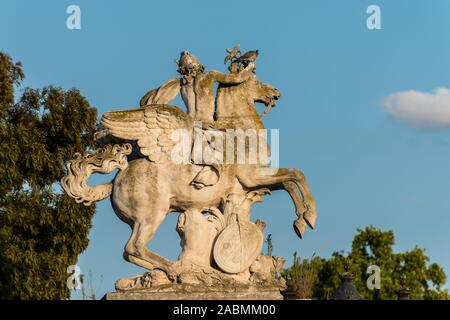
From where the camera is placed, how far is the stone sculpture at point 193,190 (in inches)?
715

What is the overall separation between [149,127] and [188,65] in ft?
3.82

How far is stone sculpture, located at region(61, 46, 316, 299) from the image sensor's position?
18.2 metres

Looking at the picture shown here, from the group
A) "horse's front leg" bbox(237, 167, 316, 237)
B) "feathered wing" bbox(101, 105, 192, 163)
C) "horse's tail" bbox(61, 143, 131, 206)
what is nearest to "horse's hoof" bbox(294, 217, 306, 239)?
"horse's front leg" bbox(237, 167, 316, 237)

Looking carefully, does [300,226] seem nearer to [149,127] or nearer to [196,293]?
[196,293]

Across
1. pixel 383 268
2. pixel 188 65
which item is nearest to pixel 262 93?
pixel 188 65

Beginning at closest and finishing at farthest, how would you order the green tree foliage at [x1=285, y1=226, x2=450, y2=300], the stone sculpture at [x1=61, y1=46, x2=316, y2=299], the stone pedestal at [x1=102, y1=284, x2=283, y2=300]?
the stone pedestal at [x1=102, y1=284, x2=283, y2=300] < the stone sculpture at [x1=61, y1=46, x2=316, y2=299] < the green tree foliage at [x1=285, y1=226, x2=450, y2=300]

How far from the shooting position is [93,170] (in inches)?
732

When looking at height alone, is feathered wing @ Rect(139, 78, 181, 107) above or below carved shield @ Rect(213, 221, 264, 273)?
above

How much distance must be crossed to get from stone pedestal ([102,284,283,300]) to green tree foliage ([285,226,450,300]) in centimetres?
3624

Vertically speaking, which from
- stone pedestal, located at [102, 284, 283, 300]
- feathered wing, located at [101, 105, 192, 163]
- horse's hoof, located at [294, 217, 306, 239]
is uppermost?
feathered wing, located at [101, 105, 192, 163]

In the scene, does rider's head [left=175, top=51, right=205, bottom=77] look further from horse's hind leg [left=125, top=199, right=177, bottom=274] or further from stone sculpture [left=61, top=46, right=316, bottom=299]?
horse's hind leg [left=125, top=199, right=177, bottom=274]

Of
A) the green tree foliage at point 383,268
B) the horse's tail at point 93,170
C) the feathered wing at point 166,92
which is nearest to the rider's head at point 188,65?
the feathered wing at point 166,92

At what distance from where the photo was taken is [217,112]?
62.1 ft
